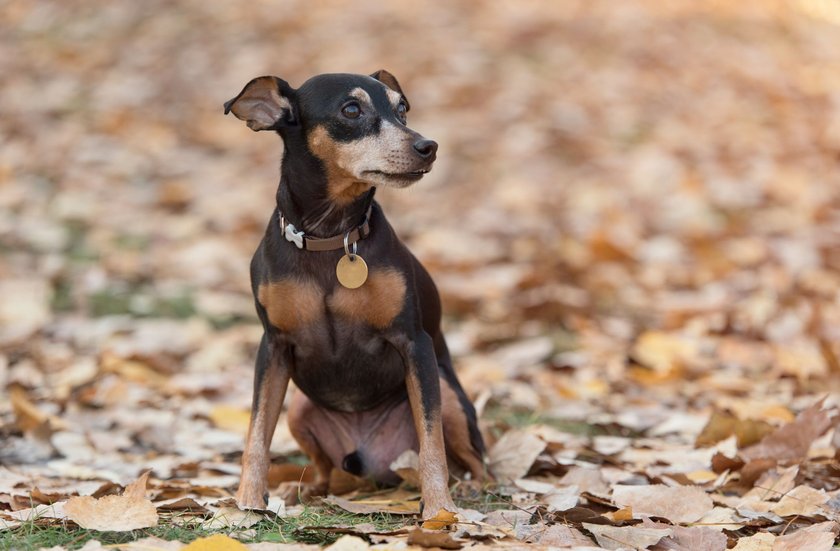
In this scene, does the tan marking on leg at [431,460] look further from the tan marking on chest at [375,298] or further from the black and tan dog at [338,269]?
the tan marking on chest at [375,298]

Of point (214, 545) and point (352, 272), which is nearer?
point (214, 545)

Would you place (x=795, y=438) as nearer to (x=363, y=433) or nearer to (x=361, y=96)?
(x=363, y=433)

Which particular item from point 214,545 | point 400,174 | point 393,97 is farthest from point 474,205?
point 214,545

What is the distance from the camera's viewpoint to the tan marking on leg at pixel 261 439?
3318mm

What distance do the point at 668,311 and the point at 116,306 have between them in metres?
3.33

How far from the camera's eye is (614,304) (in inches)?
260

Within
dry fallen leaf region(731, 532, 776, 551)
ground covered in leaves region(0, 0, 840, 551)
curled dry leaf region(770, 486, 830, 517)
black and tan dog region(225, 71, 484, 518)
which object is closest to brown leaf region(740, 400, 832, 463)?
ground covered in leaves region(0, 0, 840, 551)

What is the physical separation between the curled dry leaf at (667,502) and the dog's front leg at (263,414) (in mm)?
1129

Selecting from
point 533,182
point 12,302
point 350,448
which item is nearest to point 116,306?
point 12,302

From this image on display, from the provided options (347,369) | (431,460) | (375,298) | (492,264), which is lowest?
(431,460)

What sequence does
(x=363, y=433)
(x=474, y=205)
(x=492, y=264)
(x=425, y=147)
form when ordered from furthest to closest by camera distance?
(x=474, y=205), (x=492, y=264), (x=363, y=433), (x=425, y=147)

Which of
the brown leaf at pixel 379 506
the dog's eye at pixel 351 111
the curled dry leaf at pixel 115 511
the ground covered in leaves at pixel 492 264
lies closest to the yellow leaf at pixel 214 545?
the ground covered in leaves at pixel 492 264

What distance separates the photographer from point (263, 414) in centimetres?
343

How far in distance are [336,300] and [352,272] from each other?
4.4 inches
